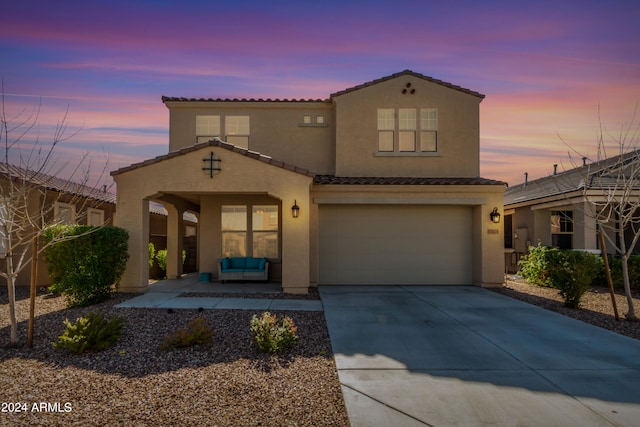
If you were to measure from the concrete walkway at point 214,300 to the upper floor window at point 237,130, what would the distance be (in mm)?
5371

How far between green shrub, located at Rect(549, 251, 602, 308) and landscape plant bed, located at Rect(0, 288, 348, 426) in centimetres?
665

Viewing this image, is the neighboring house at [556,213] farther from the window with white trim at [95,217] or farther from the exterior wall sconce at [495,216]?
the window with white trim at [95,217]

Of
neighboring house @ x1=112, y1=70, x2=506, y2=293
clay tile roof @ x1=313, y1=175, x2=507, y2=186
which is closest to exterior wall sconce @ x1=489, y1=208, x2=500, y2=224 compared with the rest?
neighboring house @ x1=112, y1=70, x2=506, y2=293

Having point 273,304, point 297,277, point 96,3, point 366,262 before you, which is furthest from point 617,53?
point 96,3

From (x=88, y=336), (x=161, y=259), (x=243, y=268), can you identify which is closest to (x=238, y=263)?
(x=243, y=268)

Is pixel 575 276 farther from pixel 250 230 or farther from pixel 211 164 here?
pixel 211 164

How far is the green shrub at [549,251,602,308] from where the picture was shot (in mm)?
10047

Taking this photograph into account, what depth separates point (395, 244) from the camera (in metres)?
13.7

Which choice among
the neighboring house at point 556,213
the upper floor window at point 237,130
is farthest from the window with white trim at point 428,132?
the upper floor window at point 237,130

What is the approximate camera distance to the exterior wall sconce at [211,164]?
11.2 m

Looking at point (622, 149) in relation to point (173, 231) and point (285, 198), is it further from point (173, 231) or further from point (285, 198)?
point (173, 231)

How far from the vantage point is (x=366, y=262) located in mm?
13602

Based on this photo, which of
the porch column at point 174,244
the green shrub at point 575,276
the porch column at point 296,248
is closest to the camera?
the green shrub at point 575,276

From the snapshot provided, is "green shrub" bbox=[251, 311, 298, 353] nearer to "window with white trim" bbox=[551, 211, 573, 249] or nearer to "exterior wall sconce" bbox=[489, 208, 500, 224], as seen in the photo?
"exterior wall sconce" bbox=[489, 208, 500, 224]
